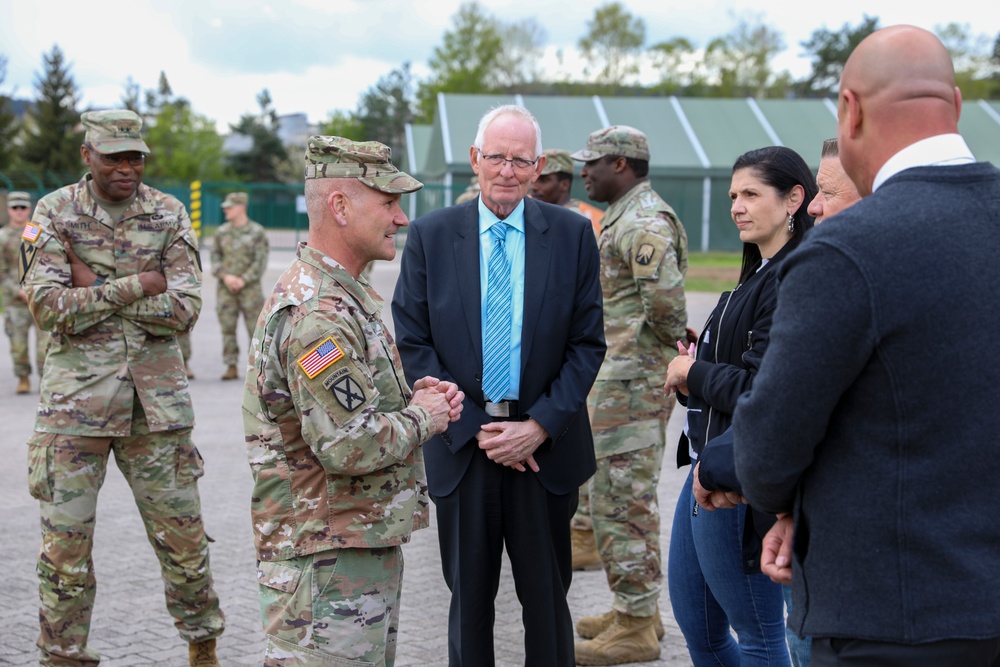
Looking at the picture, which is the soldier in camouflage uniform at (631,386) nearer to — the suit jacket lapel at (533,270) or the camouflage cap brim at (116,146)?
the suit jacket lapel at (533,270)

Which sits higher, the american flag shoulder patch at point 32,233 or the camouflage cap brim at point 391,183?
the camouflage cap brim at point 391,183

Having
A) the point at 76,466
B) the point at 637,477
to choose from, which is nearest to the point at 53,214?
the point at 76,466

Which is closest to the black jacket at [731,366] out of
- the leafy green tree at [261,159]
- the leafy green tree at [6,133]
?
the leafy green tree at [6,133]

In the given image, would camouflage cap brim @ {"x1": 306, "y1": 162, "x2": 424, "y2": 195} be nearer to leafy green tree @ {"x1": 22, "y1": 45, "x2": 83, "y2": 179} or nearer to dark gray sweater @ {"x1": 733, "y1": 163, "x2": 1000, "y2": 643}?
dark gray sweater @ {"x1": 733, "y1": 163, "x2": 1000, "y2": 643}

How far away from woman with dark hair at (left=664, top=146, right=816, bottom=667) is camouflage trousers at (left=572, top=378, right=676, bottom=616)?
4.23 ft

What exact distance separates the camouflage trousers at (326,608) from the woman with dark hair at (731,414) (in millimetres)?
1053

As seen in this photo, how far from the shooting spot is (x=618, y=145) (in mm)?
5258

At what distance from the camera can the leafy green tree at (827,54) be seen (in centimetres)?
7525

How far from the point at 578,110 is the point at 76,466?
109ft

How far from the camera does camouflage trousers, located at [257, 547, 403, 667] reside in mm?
2988

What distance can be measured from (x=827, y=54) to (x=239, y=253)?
71.7 metres

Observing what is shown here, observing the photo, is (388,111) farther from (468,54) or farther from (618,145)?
(618,145)

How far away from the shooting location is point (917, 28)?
2.09m

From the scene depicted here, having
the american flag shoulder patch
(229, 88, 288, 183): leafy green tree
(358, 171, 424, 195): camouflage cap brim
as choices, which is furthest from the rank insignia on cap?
(229, 88, 288, 183): leafy green tree
